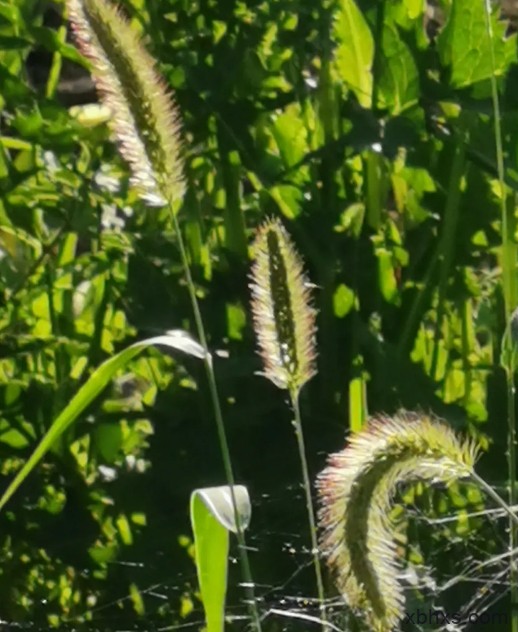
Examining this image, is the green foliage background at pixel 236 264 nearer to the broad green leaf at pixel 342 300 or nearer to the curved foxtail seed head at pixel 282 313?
the broad green leaf at pixel 342 300

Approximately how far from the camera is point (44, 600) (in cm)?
124

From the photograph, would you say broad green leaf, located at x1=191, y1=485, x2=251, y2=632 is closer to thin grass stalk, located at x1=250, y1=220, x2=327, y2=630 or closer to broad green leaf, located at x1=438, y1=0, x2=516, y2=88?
thin grass stalk, located at x1=250, y1=220, x2=327, y2=630

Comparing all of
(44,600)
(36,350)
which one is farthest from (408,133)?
(44,600)

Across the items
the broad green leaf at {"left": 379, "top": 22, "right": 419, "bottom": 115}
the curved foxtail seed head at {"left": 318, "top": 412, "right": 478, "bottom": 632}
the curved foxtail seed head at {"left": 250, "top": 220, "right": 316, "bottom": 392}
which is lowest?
the curved foxtail seed head at {"left": 318, "top": 412, "right": 478, "bottom": 632}

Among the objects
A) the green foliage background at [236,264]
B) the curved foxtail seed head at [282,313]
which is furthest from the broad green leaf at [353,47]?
the curved foxtail seed head at [282,313]

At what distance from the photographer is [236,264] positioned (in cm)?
125

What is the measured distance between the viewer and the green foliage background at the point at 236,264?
1.20 metres

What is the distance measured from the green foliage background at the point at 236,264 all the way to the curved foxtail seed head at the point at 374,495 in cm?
51

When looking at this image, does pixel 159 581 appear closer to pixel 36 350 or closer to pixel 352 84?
pixel 36 350

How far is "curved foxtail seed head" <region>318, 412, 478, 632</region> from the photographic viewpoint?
0.64 m

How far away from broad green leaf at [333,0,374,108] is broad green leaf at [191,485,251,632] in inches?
22.7

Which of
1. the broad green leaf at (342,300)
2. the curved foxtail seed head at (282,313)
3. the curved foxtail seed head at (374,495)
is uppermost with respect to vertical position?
the curved foxtail seed head at (282,313)

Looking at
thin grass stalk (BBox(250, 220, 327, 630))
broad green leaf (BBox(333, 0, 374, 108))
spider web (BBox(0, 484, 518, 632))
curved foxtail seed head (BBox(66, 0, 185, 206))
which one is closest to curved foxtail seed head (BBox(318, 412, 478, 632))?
thin grass stalk (BBox(250, 220, 327, 630))

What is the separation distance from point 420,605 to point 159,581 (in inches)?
12.2
